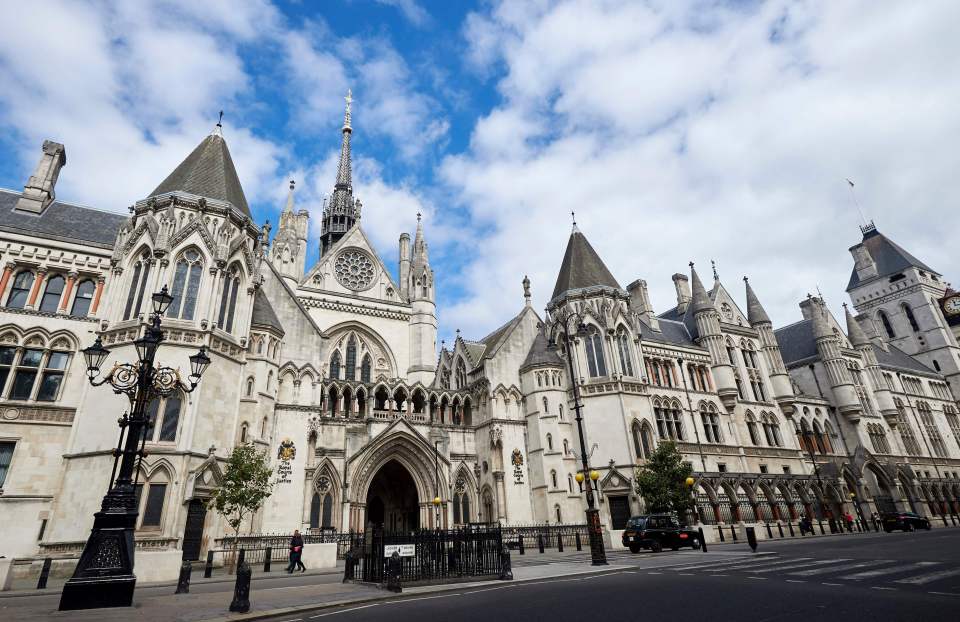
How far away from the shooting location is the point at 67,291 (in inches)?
873

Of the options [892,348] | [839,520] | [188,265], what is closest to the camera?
[188,265]

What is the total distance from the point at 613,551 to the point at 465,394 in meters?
13.8

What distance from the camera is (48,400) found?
67.2 feet

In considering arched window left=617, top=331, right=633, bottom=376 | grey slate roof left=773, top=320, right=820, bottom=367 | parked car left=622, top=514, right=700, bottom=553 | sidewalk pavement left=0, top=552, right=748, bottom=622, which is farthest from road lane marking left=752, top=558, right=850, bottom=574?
grey slate roof left=773, top=320, right=820, bottom=367

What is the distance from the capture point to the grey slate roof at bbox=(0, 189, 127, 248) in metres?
22.8

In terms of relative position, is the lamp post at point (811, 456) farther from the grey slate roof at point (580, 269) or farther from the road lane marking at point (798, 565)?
the road lane marking at point (798, 565)

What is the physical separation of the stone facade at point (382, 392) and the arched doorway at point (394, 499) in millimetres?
147

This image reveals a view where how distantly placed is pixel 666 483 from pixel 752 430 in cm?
1526

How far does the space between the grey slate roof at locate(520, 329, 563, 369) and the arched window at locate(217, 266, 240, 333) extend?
57.5 ft

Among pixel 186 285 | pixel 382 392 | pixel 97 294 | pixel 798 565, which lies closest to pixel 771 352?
pixel 382 392

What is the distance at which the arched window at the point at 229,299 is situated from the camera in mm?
22906

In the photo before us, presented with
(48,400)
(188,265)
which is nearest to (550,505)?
(188,265)

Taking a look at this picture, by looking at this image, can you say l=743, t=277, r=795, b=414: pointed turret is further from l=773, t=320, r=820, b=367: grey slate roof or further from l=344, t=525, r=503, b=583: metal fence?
l=344, t=525, r=503, b=583: metal fence

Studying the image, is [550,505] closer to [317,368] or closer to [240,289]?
[317,368]
